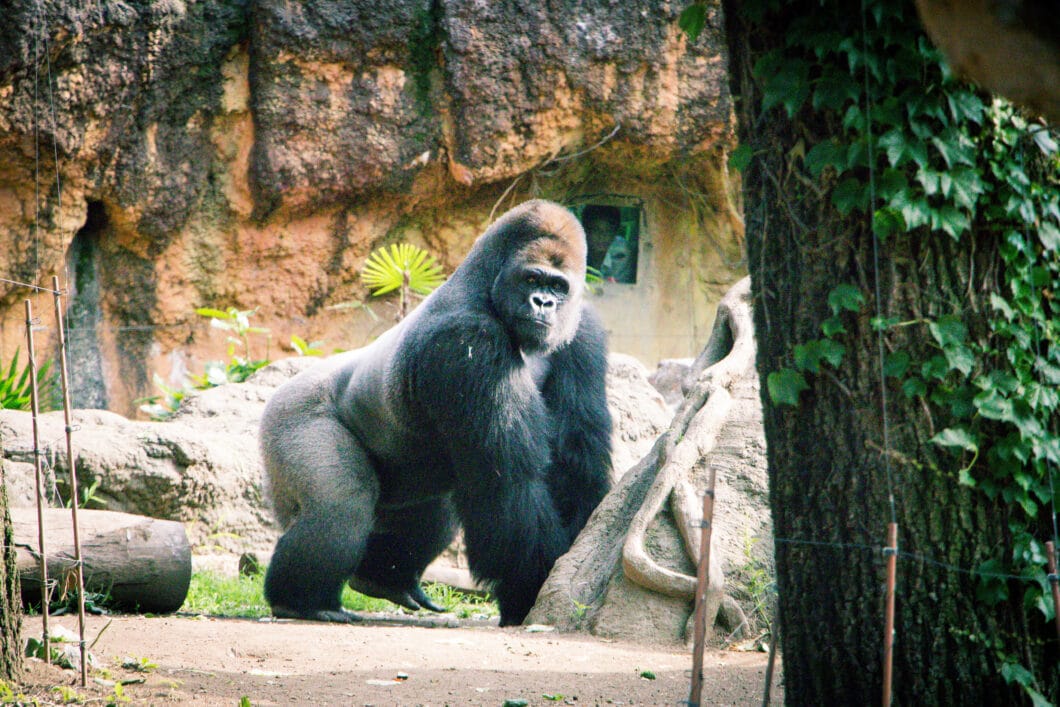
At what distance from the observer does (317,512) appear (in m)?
4.45

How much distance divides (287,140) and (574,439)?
15.7 ft

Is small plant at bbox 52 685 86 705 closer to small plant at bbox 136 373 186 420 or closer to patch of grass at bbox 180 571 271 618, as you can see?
patch of grass at bbox 180 571 271 618

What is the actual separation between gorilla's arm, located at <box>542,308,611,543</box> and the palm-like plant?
11.6ft

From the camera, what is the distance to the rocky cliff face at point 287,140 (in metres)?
7.93

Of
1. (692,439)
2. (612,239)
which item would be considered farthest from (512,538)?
(612,239)

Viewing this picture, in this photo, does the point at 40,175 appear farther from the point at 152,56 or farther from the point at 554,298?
the point at 554,298

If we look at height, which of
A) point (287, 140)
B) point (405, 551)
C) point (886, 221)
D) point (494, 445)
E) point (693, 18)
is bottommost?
point (405, 551)

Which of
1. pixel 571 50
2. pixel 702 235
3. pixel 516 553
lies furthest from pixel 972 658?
pixel 702 235

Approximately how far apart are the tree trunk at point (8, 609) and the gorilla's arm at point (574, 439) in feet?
8.27

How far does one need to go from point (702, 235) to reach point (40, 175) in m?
5.83

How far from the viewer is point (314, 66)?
838cm

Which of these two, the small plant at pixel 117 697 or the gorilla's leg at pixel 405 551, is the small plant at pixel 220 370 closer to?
the gorilla's leg at pixel 405 551

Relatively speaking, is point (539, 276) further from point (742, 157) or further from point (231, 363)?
point (231, 363)

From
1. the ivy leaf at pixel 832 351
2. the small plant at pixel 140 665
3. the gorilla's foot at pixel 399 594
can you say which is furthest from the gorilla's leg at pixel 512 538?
the ivy leaf at pixel 832 351
